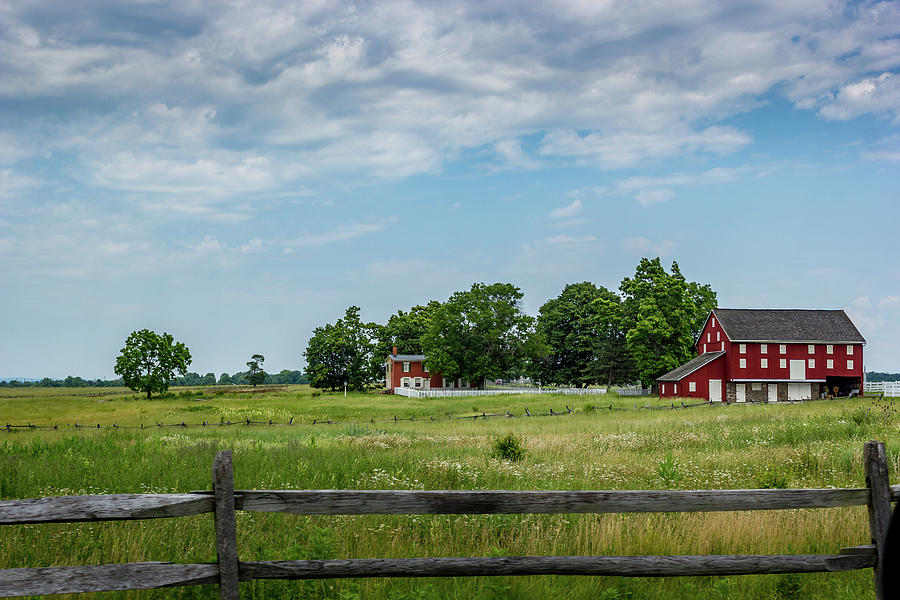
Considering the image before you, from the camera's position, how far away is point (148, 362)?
91625mm

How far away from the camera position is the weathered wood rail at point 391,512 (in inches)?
222

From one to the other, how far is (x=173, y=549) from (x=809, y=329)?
244 feet

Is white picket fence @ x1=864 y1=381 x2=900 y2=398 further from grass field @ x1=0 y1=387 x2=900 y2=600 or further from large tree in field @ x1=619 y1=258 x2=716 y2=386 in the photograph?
grass field @ x1=0 y1=387 x2=900 y2=600

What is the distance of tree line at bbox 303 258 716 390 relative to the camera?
7731 centimetres

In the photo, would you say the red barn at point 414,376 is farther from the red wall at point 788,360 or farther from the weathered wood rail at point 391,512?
the weathered wood rail at point 391,512

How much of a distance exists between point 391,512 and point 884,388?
73.3 meters

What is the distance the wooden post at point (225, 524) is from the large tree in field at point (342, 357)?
98.3 m

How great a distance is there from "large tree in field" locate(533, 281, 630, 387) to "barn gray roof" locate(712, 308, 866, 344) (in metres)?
16.6

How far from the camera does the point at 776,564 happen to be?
20.7 feet

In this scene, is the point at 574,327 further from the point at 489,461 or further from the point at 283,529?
the point at 283,529

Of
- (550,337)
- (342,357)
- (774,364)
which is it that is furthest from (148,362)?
(774,364)

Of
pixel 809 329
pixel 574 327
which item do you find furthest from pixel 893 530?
pixel 574 327

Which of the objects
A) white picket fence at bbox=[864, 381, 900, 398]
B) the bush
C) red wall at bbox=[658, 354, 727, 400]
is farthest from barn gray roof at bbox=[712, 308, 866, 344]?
the bush

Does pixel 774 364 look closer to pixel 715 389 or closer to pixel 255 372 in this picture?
pixel 715 389
